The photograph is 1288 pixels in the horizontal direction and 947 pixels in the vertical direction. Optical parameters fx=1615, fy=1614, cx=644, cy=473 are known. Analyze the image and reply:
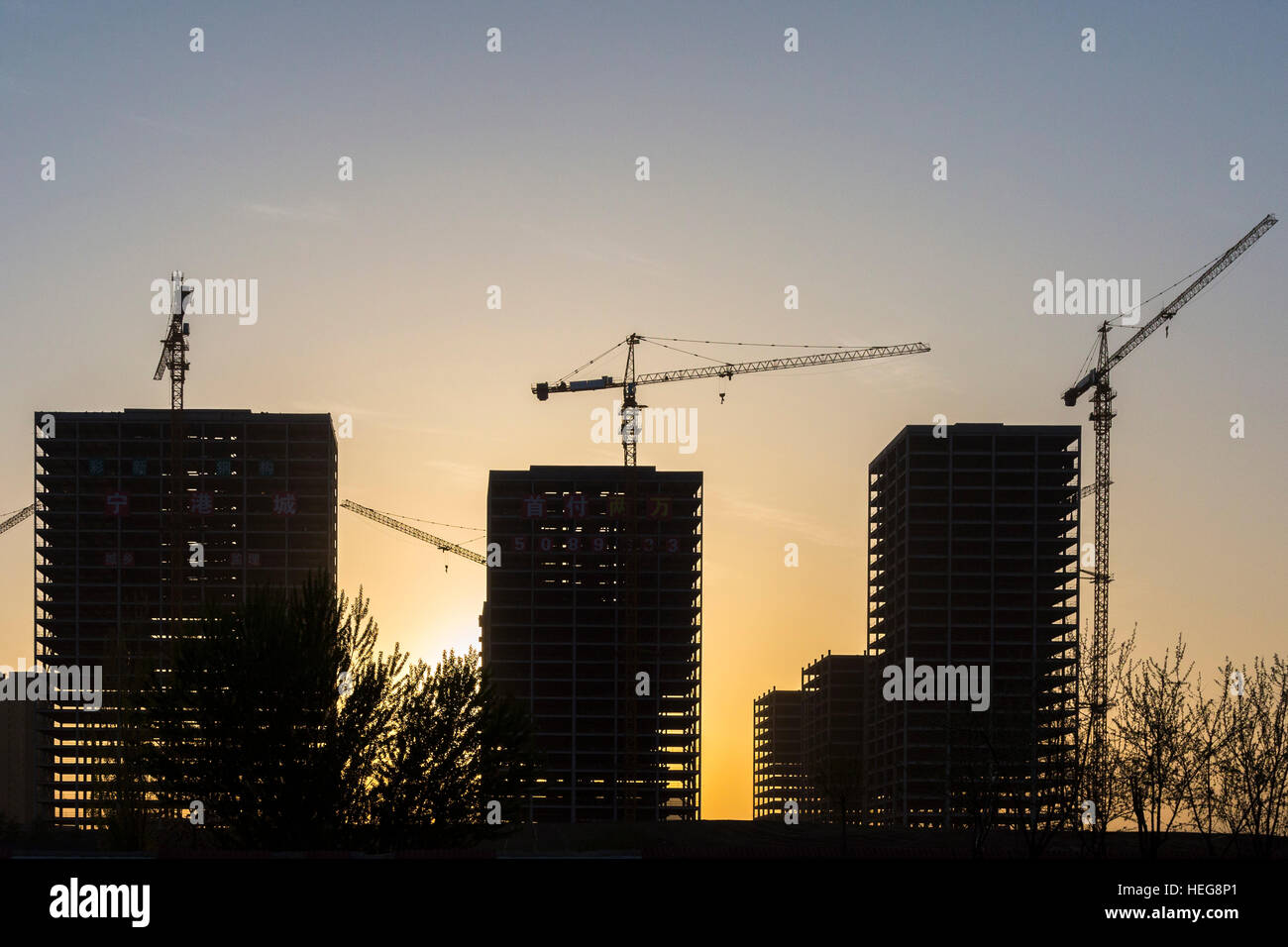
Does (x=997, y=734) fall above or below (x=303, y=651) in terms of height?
below

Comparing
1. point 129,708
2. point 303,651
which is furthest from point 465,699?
point 129,708
